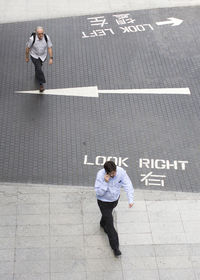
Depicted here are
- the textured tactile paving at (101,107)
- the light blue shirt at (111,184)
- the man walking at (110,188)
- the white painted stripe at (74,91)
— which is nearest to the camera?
the man walking at (110,188)

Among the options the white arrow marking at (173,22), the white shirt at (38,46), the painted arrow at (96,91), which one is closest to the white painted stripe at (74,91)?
the painted arrow at (96,91)

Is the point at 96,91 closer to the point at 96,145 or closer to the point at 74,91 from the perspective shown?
the point at 74,91

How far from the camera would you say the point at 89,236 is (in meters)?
8.80

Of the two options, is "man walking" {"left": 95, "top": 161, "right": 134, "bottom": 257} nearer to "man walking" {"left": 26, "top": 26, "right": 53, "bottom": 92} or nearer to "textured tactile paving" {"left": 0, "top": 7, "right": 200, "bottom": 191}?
"textured tactile paving" {"left": 0, "top": 7, "right": 200, "bottom": 191}

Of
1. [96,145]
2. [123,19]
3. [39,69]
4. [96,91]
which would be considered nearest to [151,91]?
[96,91]

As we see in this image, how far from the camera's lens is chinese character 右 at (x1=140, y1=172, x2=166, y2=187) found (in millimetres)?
9781

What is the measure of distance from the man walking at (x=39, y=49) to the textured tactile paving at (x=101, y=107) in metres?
0.47

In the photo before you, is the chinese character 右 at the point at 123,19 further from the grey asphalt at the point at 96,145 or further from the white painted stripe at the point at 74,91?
the white painted stripe at the point at 74,91

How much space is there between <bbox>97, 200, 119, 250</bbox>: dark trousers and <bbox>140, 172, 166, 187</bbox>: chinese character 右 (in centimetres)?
157

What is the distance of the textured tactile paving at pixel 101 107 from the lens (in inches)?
398

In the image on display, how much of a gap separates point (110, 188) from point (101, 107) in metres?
3.77

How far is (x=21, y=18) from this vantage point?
14195mm

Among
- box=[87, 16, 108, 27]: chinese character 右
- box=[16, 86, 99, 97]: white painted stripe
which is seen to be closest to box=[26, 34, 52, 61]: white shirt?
box=[16, 86, 99, 97]: white painted stripe

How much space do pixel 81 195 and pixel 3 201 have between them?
1.32 m
